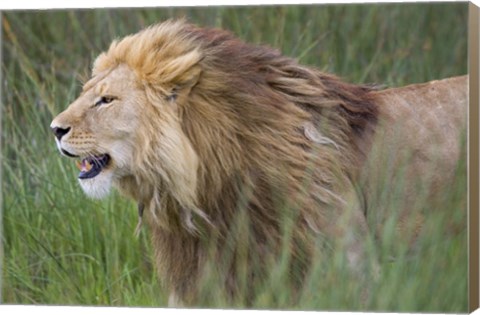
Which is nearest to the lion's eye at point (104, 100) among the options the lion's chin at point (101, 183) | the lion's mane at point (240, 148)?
the lion's mane at point (240, 148)

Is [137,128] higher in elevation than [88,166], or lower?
higher

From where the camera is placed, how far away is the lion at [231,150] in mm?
5340

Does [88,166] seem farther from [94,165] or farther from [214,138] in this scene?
[214,138]

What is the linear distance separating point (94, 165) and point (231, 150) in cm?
53

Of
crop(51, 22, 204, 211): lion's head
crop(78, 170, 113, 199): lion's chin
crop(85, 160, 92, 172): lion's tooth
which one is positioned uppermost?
crop(51, 22, 204, 211): lion's head

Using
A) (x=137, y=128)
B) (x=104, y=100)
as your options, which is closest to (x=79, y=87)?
(x=104, y=100)

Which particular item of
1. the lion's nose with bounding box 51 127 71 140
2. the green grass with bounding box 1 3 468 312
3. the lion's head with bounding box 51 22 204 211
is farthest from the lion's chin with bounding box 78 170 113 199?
the green grass with bounding box 1 3 468 312

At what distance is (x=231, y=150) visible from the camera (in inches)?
211

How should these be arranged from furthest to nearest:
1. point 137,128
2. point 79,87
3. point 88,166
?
point 79,87, point 88,166, point 137,128

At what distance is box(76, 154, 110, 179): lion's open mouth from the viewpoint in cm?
539

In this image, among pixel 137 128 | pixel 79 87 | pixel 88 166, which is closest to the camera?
pixel 137 128

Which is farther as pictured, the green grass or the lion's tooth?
the green grass

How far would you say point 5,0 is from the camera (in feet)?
21.0

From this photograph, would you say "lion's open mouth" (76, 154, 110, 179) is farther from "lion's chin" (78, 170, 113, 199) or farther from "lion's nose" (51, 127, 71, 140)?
"lion's nose" (51, 127, 71, 140)
